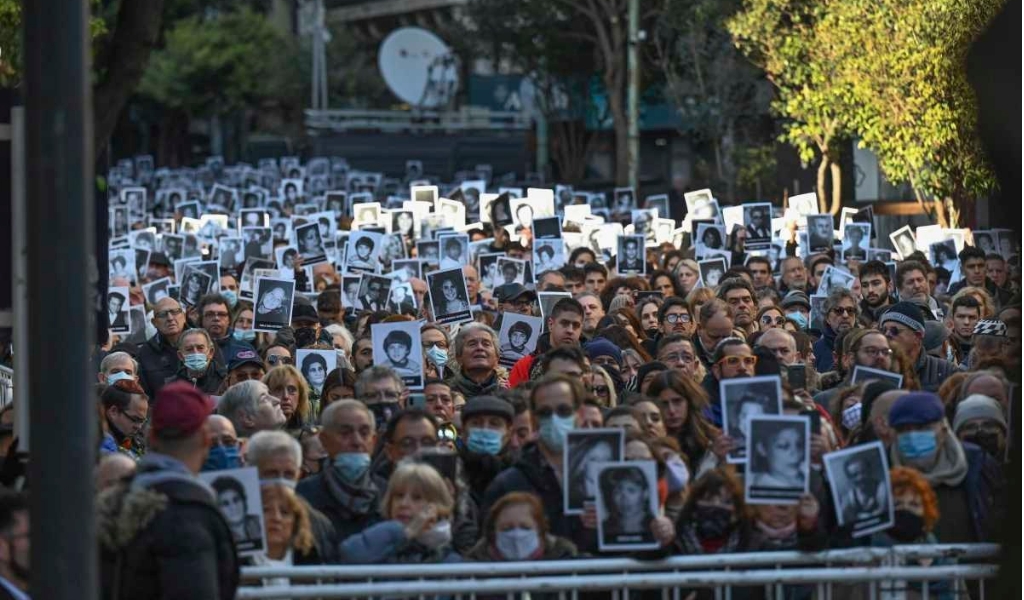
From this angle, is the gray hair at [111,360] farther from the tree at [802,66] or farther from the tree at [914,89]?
the tree at [802,66]

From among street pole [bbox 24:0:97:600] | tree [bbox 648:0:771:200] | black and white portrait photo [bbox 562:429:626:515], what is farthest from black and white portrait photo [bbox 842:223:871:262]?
street pole [bbox 24:0:97:600]

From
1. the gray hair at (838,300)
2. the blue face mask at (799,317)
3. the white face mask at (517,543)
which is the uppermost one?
the gray hair at (838,300)

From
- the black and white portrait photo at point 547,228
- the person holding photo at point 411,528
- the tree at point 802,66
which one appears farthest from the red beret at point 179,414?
the tree at point 802,66

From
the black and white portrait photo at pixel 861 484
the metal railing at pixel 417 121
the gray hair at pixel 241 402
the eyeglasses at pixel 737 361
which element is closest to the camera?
the black and white portrait photo at pixel 861 484

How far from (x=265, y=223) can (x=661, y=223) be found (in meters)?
4.01

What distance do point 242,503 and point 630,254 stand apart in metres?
11.7

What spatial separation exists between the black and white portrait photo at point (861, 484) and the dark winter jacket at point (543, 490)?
82 cm

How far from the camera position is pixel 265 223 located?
2212 cm

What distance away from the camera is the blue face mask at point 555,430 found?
7695 mm

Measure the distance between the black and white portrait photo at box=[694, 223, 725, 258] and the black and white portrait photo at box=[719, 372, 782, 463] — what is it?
1153 centimetres

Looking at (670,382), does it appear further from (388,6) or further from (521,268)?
(388,6)

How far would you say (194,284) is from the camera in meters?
17.0

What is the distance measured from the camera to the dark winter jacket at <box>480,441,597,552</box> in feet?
24.0

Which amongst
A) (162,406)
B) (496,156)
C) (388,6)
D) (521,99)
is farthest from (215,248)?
(388,6)
